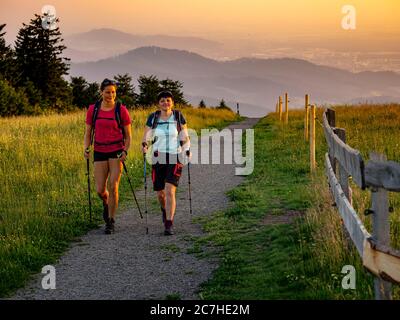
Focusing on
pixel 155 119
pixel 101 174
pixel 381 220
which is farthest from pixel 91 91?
pixel 381 220

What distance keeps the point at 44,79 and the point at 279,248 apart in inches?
2381

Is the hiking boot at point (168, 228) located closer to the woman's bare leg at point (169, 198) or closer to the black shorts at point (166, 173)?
the woman's bare leg at point (169, 198)

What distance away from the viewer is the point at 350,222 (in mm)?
5477

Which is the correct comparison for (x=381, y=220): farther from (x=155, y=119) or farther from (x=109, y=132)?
(x=109, y=132)

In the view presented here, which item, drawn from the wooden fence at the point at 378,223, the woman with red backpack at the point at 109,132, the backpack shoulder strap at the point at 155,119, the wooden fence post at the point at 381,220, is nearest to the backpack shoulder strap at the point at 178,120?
the backpack shoulder strap at the point at 155,119

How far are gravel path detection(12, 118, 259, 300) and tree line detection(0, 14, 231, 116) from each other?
46.3m

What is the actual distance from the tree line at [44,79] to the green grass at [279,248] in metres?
45.7

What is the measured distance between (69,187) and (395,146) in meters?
8.92

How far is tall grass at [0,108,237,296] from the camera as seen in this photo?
7980 mm

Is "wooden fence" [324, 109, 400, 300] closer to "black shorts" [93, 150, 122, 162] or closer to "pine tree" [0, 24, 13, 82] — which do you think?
"black shorts" [93, 150, 122, 162]

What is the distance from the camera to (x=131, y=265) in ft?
25.3

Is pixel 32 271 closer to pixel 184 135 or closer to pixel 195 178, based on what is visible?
pixel 184 135

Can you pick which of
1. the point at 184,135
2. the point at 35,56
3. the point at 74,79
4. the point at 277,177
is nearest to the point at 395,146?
the point at 277,177

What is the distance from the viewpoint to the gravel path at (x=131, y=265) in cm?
666
